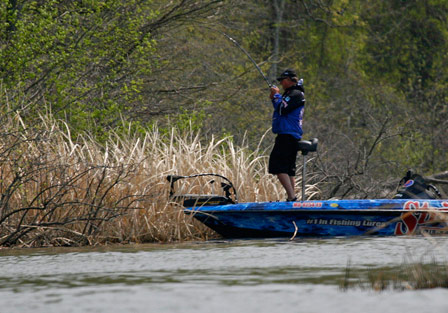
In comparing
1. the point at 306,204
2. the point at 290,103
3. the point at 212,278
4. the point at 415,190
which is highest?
the point at 290,103

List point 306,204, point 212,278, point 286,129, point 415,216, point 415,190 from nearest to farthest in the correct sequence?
point 212,278 < point 415,216 < point 306,204 < point 415,190 < point 286,129

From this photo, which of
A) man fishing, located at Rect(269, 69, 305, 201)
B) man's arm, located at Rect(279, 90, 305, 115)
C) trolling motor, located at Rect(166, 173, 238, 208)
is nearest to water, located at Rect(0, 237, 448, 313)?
trolling motor, located at Rect(166, 173, 238, 208)

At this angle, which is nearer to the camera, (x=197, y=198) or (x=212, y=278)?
(x=212, y=278)

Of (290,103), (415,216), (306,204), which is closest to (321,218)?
(306,204)

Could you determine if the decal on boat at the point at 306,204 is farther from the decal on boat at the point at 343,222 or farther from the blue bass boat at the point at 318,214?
the decal on boat at the point at 343,222

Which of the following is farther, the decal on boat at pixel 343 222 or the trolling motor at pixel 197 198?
the trolling motor at pixel 197 198

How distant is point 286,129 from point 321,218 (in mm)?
1083

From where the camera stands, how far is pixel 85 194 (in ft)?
34.9

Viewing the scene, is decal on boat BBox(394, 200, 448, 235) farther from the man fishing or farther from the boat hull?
the man fishing

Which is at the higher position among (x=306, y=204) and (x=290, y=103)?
(x=290, y=103)

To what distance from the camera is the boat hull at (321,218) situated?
1033 centimetres

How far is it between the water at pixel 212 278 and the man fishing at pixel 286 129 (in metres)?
1.29

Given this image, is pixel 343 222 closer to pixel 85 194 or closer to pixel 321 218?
pixel 321 218

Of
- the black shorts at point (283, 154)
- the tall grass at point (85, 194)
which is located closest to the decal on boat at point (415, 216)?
the black shorts at point (283, 154)
